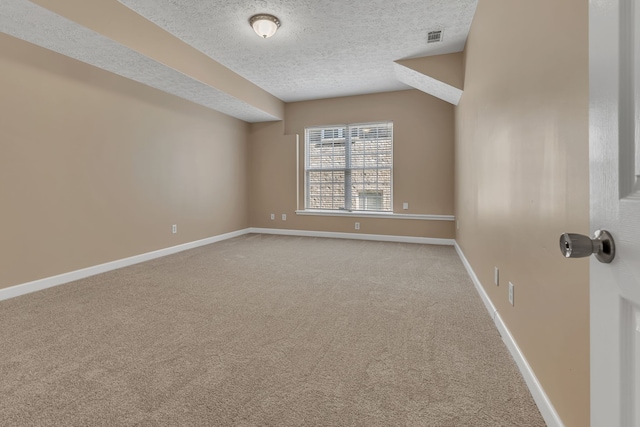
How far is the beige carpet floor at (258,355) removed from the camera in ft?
4.24

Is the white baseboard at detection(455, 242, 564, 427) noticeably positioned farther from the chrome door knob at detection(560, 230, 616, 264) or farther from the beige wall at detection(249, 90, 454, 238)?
the beige wall at detection(249, 90, 454, 238)

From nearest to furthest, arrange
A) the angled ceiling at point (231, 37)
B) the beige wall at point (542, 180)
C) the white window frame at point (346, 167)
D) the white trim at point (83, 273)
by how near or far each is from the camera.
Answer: the beige wall at point (542, 180) → the angled ceiling at point (231, 37) → the white trim at point (83, 273) → the white window frame at point (346, 167)

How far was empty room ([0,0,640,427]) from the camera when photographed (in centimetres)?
99

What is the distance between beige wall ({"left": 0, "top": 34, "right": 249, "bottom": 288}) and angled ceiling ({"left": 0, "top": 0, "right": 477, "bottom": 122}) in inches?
10.1

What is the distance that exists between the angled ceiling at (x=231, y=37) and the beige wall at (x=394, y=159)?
81 centimetres

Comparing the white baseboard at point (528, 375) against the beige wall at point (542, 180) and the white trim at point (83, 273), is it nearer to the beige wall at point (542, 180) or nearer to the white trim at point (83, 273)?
the beige wall at point (542, 180)

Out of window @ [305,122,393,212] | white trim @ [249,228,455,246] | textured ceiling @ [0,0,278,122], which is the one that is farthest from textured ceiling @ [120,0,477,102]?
white trim @ [249,228,455,246]

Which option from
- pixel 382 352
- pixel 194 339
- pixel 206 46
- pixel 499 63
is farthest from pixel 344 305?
pixel 206 46

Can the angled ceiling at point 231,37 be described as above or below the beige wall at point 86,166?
above

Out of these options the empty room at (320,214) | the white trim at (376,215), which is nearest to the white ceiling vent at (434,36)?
the empty room at (320,214)

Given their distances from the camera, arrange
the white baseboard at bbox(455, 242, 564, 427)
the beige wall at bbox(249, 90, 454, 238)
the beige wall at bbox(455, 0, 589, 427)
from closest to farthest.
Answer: the beige wall at bbox(455, 0, 589, 427)
the white baseboard at bbox(455, 242, 564, 427)
the beige wall at bbox(249, 90, 454, 238)


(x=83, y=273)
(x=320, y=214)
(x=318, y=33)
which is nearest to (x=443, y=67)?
(x=318, y=33)

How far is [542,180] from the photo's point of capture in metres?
1.31

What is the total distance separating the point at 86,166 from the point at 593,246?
4154mm
